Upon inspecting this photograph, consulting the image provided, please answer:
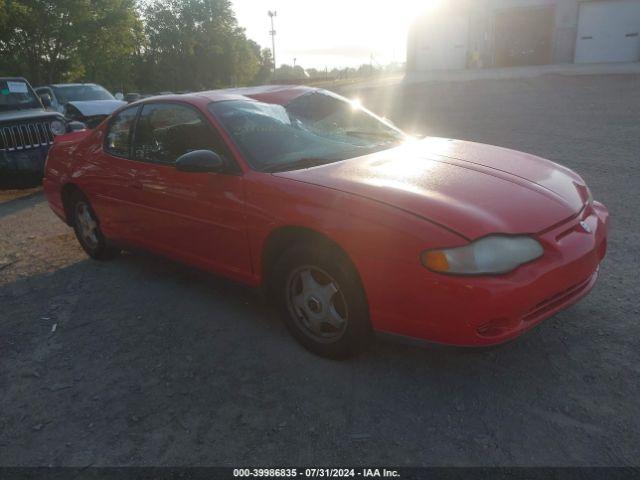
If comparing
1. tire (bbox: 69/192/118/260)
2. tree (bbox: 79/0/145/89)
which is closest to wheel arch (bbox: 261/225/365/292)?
tire (bbox: 69/192/118/260)

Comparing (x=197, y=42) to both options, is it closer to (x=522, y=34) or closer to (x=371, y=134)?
(x=522, y=34)

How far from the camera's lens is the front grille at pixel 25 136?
27.1 ft

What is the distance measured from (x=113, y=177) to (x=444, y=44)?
24.1 metres

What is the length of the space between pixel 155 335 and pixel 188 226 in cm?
77

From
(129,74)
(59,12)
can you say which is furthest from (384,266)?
(129,74)

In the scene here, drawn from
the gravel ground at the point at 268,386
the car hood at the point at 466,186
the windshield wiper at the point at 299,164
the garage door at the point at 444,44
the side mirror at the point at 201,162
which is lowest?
the gravel ground at the point at 268,386

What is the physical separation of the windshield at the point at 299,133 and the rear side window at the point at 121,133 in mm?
1028

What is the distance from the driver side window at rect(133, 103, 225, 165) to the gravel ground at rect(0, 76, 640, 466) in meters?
1.09

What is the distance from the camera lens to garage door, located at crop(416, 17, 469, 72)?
2480cm

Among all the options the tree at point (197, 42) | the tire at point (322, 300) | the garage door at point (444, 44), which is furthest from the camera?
the tree at point (197, 42)

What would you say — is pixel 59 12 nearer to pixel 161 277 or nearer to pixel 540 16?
pixel 540 16

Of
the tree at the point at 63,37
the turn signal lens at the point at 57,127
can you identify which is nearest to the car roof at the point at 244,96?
the turn signal lens at the point at 57,127

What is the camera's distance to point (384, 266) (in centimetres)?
257

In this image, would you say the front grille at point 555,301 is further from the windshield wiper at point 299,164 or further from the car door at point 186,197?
the car door at point 186,197
